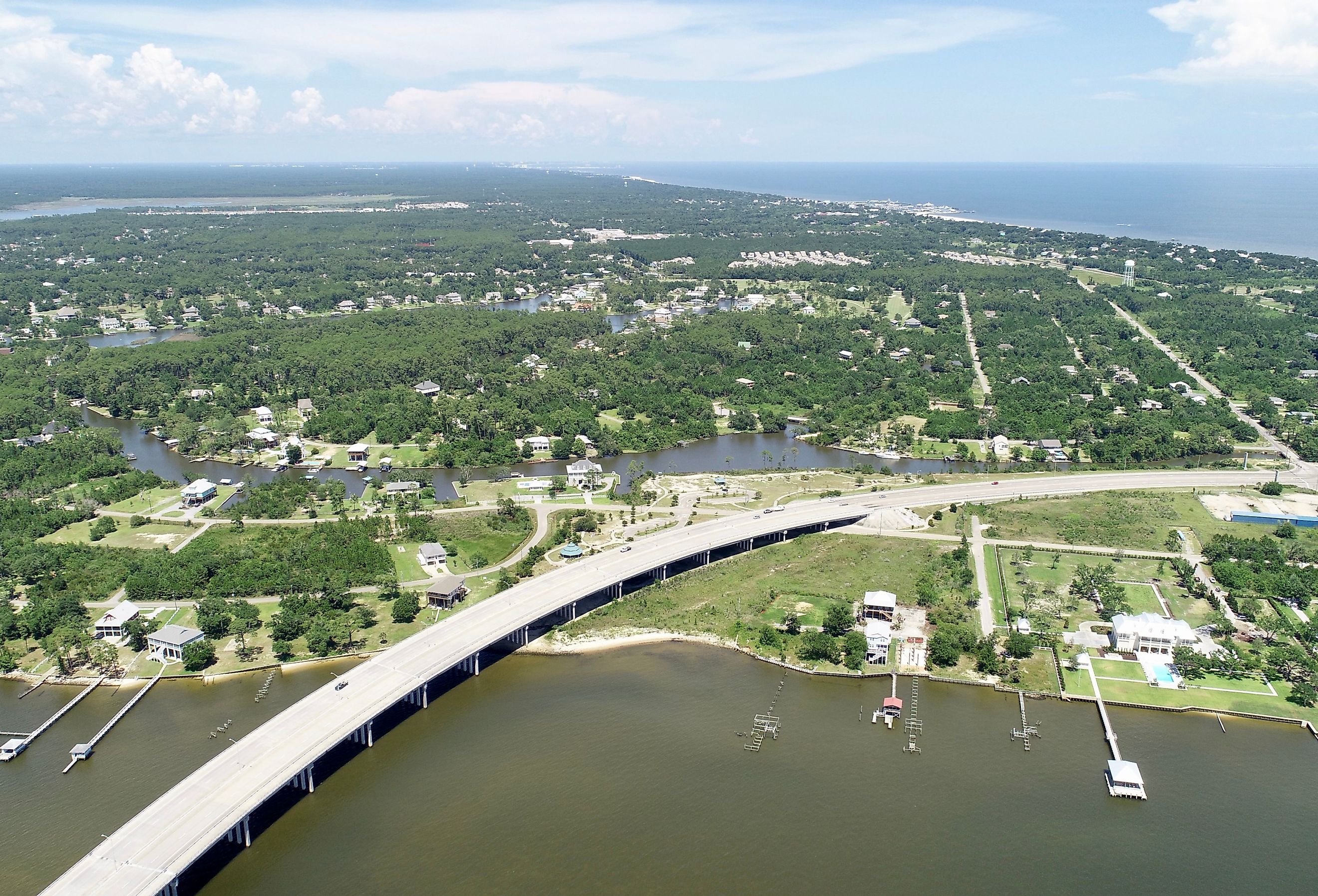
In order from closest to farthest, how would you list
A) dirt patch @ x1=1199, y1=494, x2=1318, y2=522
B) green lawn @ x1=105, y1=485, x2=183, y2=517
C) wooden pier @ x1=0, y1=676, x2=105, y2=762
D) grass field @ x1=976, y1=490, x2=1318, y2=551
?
wooden pier @ x1=0, y1=676, x2=105, y2=762 < grass field @ x1=976, y1=490, x2=1318, y2=551 < dirt patch @ x1=1199, y1=494, x2=1318, y2=522 < green lawn @ x1=105, y1=485, x2=183, y2=517

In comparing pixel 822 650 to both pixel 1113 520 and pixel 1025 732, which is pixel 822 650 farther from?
pixel 1113 520

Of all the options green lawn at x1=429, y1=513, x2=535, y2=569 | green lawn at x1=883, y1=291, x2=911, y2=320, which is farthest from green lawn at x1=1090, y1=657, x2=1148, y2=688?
green lawn at x1=883, y1=291, x2=911, y2=320

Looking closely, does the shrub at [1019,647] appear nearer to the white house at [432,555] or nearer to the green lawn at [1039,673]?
the green lawn at [1039,673]

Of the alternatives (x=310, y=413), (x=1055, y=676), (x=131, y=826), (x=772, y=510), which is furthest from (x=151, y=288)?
(x=1055, y=676)

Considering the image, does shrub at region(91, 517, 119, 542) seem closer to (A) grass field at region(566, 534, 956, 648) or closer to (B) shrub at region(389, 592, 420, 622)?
(B) shrub at region(389, 592, 420, 622)

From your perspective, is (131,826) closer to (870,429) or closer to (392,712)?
(392,712)

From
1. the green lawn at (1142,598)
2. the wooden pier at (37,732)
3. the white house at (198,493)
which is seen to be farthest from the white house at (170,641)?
the green lawn at (1142,598)
